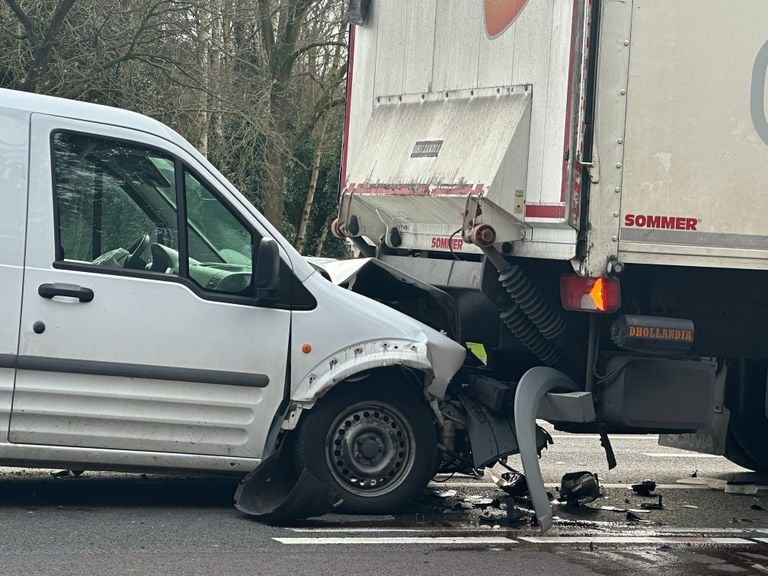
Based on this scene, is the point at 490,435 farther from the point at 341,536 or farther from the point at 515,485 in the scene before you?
the point at 341,536

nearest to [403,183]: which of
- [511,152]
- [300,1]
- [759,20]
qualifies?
[511,152]

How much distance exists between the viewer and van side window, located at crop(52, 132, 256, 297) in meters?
6.49

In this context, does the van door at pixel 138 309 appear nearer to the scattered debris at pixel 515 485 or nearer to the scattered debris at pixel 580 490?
the scattered debris at pixel 515 485

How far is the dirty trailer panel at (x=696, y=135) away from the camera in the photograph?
6.85 meters

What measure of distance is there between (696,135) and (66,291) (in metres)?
3.36

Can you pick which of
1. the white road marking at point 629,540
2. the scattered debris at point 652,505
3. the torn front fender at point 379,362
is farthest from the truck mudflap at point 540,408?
the scattered debris at point 652,505

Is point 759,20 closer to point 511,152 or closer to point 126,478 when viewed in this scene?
point 511,152

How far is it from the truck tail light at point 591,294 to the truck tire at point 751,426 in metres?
1.82

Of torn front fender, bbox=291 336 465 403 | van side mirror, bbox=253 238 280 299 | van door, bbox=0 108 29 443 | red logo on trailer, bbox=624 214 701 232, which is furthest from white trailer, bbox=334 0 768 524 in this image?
van door, bbox=0 108 29 443

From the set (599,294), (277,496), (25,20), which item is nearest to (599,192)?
(599,294)

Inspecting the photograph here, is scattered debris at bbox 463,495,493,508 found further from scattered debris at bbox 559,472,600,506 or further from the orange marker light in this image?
the orange marker light

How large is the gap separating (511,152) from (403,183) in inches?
38.3

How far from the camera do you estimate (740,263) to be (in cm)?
703

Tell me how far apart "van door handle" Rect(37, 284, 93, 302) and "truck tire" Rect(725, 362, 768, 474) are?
429 cm
